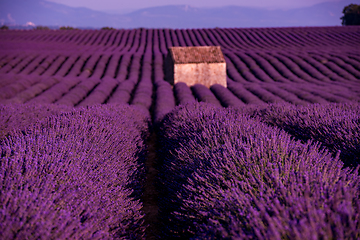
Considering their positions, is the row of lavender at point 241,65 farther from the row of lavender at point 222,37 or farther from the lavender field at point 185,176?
the lavender field at point 185,176

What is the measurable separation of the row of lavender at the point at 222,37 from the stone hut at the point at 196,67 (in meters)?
15.6

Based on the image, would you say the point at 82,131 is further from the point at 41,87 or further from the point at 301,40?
the point at 301,40

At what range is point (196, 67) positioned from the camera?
16422 millimetres

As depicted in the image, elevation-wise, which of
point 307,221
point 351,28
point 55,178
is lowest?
point 55,178

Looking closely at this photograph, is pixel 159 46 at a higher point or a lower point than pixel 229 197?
higher

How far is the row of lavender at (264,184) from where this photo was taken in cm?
165

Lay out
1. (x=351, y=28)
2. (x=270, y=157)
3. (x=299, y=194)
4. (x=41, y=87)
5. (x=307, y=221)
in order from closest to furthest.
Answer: (x=307, y=221), (x=299, y=194), (x=270, y=157), (x=41, y=87), (x=351, y=28)

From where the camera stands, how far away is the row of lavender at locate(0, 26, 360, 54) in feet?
112

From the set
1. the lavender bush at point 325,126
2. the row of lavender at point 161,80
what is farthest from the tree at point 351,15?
the lavender bush at point 325,126

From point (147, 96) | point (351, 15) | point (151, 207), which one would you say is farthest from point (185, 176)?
point (351, 15)

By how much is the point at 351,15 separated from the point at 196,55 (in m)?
49.2

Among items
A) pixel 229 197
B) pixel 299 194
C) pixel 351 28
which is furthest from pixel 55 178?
pixel 351 28

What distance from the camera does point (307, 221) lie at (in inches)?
63.4

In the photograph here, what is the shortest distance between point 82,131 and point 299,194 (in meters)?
A: 3.13
